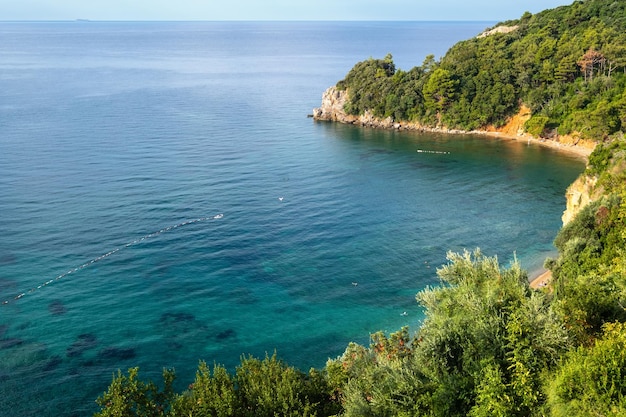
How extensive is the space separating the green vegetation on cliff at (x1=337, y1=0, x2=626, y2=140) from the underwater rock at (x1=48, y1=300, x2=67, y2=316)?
278 ft

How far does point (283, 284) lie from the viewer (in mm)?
49594

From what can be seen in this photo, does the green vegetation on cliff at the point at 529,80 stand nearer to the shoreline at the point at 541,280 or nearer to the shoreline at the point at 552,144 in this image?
the shoreline at the point at 552,144

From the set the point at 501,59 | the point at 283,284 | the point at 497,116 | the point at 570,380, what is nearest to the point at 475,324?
the point at 570,380

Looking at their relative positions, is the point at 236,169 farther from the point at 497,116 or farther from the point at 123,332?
the point at 497,116

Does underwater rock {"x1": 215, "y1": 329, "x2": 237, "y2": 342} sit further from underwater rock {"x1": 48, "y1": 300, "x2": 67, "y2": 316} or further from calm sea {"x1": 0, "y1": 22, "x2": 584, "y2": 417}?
underwater rock {"x1": 48, "y1": 300, "x2": 67, "y2": 316}

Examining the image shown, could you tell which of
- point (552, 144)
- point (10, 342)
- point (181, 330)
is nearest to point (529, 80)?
point (552, 144)

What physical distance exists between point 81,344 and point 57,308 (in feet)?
21.7

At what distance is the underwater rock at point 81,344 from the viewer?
38562 millimetres

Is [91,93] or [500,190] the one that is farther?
[91,93]

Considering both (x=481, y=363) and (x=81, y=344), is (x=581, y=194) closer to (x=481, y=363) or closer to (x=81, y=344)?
(x=481, y=363)

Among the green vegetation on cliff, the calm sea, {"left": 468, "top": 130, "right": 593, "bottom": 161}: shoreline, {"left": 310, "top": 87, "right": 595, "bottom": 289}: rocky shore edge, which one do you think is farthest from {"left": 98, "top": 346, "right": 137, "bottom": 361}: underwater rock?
the green vegetation on cliff

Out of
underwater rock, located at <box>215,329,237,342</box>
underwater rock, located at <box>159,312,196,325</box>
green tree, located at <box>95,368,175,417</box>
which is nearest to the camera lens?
green tree, located at <box>95,368,175,417</box>

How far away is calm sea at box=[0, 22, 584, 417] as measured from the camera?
40250mm

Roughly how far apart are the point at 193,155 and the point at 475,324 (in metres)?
74.3
